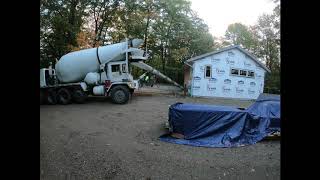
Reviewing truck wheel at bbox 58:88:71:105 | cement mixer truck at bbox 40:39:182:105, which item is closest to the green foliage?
cement mixer truck at bbox 40:39:182:105

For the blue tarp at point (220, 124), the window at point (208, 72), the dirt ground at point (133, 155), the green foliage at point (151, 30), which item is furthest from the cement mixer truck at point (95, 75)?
the blue tarp at point (220, 124)

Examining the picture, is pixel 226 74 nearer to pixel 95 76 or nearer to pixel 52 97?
pixel 95 76

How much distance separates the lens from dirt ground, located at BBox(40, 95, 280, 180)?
6238mm

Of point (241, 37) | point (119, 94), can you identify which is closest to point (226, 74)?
point (119, 94)

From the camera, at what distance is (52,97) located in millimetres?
17156

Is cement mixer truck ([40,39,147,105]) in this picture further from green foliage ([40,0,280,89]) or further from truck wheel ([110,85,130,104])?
green foliage ([40,0,280,89])

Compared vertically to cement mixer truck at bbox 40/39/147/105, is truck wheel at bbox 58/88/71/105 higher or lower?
lower

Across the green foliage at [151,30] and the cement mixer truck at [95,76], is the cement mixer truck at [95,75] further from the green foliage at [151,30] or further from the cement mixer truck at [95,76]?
the green foliage at [151,30]

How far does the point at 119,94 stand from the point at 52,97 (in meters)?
4.19

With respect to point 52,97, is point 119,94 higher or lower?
higher

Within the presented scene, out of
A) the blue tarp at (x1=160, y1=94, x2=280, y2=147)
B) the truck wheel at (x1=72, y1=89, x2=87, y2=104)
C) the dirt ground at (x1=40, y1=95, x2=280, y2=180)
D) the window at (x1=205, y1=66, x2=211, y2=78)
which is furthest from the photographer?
the window at (x1=205, y1=66, x2=211, y2=78)

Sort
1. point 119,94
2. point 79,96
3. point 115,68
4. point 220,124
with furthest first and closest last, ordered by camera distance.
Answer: point 115,68, point 79,96, point 119,94, point 220,124
